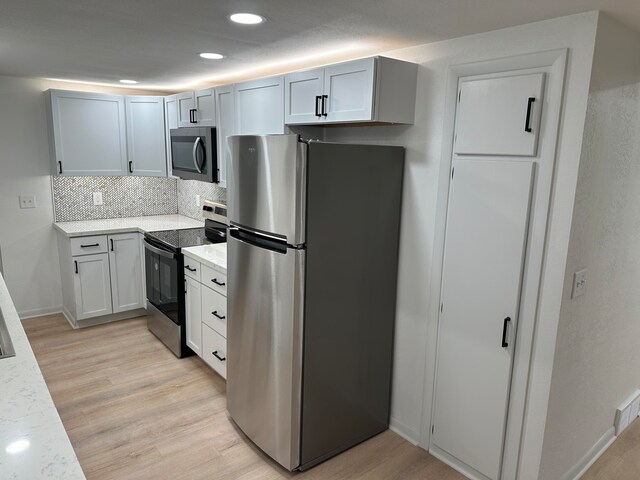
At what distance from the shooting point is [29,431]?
44.5 inches

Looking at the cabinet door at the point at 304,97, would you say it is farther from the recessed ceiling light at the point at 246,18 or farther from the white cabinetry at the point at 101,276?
the white cabinetry at the point at 101,276

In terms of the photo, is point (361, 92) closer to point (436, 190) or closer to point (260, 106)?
point (436, 190)

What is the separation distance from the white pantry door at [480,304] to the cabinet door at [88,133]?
3.40m

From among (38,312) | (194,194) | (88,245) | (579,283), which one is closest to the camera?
(579,283)

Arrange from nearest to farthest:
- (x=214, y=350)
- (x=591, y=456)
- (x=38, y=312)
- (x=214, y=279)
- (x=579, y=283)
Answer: (x=579, y=283)
(x=591, y=456)
(x=214, y=279)
(x=214, y=350)
(x=38, y=312)

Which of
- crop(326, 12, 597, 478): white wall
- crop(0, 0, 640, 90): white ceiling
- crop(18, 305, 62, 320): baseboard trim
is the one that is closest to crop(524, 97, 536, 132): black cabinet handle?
crop(326, 12, 597, 478): white wall

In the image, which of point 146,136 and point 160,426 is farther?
point 146,136

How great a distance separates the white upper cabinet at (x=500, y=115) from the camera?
1.93m

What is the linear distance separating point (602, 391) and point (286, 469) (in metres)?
1.81

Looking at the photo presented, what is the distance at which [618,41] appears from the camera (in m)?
1.90

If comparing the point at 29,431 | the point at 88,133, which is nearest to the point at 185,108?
the point at 88,133

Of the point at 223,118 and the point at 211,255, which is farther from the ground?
the point at 223,118

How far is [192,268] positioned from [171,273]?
317mm

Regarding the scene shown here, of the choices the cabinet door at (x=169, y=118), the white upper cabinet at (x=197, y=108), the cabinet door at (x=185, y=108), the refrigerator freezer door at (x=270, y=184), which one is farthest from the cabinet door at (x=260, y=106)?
the cabinet door at (x=169, y=118)
